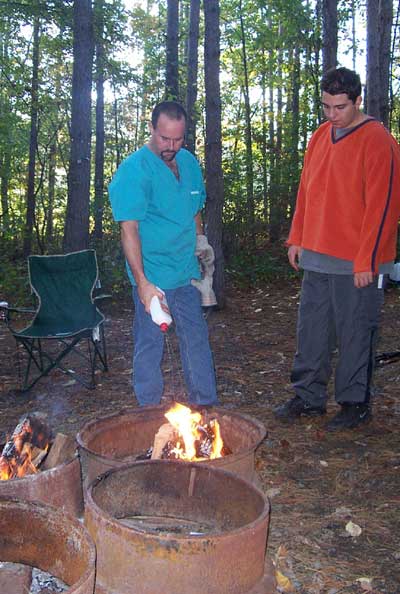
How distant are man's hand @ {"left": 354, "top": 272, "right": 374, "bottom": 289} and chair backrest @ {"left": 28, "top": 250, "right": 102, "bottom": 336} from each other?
8.68 feet

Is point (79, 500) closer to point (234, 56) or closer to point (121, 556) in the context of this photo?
point (121, 556)

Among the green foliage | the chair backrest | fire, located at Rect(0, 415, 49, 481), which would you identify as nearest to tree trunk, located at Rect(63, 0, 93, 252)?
the chair backrest

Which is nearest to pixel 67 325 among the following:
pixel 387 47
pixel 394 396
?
pixel 394 396

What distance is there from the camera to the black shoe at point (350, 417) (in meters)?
3.88

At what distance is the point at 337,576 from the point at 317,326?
1.79m

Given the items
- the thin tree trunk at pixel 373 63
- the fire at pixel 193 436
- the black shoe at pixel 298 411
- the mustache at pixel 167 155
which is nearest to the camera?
the fire at pixel 193 436

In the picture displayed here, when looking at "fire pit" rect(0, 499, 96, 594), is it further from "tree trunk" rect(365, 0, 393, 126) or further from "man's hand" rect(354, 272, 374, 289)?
"tree trunk" rect(365, 0, 393, 126)

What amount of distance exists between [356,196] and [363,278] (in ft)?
1.70

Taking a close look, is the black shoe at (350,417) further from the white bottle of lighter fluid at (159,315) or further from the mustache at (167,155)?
the mustache at (167,155)

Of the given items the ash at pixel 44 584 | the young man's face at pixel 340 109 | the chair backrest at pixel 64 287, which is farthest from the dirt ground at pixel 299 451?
the young man's face at pixel 340 109

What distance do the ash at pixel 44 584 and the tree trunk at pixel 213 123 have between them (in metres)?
5.76

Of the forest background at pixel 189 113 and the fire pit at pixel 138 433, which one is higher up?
the forest background at pixel 189 113

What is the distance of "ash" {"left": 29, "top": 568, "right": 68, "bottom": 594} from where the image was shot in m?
2.16

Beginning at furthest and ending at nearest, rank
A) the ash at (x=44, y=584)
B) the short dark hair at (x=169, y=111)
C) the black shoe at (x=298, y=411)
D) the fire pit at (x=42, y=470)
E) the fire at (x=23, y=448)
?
the black shoe at (x=298, y=411) → the short dark hair at (x=169, y=111) → the fire at (x=23, y=448) → the fire pit at (x=42, y=470) → the ash at (x=44, y=584)
